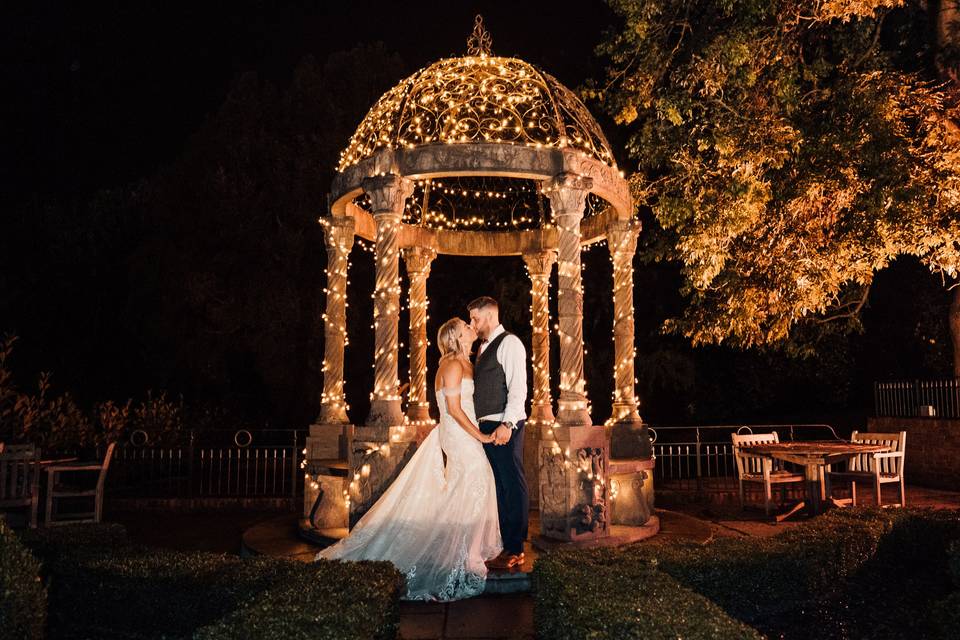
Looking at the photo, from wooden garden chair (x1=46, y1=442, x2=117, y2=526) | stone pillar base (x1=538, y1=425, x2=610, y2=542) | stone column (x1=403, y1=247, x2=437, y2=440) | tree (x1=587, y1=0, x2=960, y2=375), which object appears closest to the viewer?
stone pillar base (x1=538, y1=425, x2=610, y2=542)

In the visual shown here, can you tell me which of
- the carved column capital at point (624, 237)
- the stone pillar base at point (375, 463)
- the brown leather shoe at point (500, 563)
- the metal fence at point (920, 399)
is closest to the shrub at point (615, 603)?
the brown leather shoe at point (500, 563)

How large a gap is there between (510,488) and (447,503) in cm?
56

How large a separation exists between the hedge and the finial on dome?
7.38 meters

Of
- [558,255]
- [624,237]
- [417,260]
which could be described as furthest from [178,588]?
[417,260]

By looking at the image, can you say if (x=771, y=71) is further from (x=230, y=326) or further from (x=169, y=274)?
(x=169, y=274)

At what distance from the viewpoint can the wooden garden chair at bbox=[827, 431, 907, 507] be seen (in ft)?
32.6

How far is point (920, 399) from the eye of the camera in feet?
49.8

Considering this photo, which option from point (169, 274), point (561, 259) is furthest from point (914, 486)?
point (169, 274)

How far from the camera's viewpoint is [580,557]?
5086 millimetres

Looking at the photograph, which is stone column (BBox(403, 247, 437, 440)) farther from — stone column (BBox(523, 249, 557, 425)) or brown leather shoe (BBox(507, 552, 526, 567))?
brown leather shoe (BBox(507, 552, 526, 567))

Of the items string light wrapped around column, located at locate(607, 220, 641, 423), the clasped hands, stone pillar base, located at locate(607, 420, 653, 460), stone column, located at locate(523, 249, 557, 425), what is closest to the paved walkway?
stone pillar base, located at locate(607, 420, 653, 460)

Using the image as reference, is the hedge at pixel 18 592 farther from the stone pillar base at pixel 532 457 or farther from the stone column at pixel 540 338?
the stone column at pixel 540 338

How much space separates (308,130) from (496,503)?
16027mm

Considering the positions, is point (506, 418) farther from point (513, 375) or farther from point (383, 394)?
point (383, 394)
